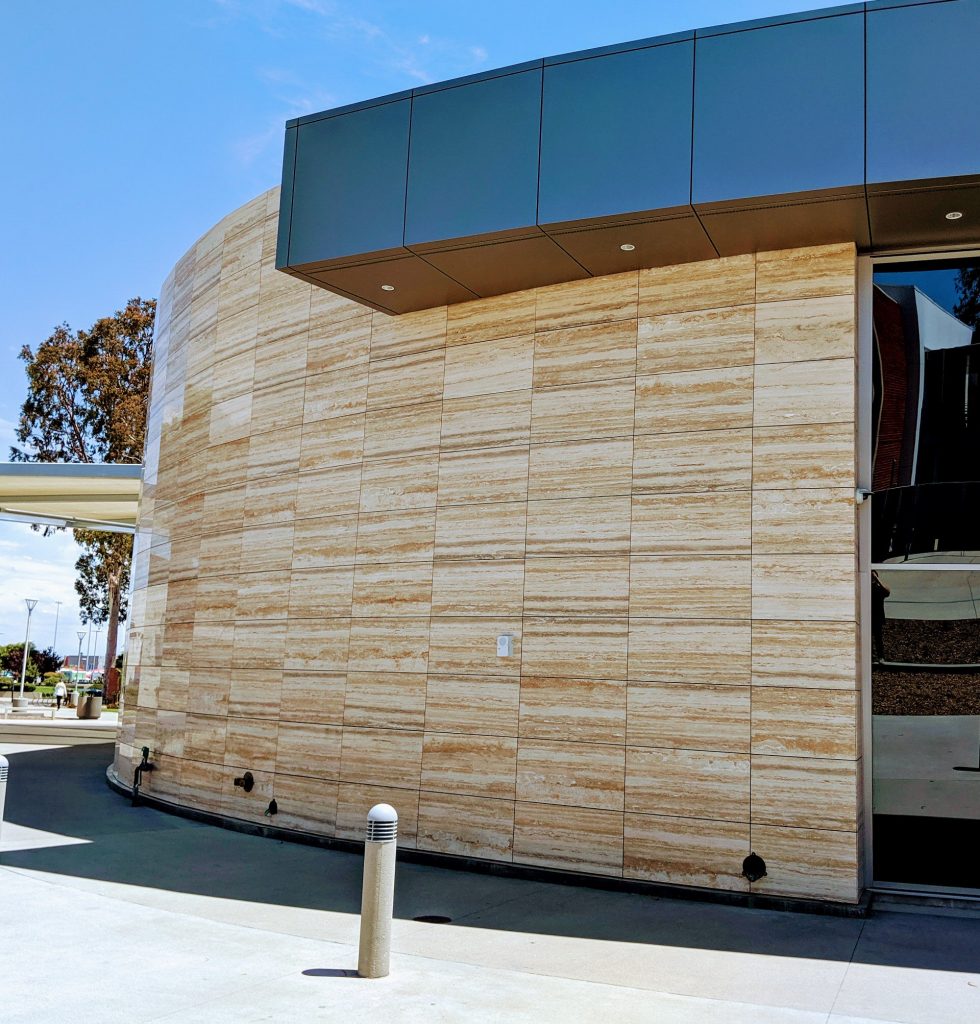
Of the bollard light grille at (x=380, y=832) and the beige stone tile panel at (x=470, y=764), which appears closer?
the bollard light grille at (x=380, y=832)

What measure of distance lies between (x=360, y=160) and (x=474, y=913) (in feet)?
24.5

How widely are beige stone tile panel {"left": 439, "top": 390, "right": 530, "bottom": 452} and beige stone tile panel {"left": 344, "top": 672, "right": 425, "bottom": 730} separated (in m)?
2.61

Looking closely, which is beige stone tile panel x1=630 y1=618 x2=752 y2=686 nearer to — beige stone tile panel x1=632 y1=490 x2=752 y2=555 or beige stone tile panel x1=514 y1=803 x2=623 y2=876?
beige stone tile panel x1=632 y1=490 x2=752 y2=555

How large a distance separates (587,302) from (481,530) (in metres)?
2.66

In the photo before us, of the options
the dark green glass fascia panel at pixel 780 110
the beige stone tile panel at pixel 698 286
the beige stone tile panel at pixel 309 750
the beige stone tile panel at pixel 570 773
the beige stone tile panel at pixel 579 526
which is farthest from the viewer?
the beige stone tile panel at pixel 309 750

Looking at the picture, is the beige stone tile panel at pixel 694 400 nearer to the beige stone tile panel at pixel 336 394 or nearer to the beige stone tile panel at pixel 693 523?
the beige stone tile panel at pixel 693 523

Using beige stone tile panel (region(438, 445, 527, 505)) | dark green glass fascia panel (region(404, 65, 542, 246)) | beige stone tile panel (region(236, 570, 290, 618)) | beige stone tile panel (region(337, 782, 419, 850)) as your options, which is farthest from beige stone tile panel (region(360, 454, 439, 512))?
beige stone tile panel (region(337, 782, 419, 850))

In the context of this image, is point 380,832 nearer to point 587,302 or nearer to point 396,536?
point 396,536

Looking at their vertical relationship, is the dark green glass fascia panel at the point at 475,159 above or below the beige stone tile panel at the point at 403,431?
above

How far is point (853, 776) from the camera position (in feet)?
28.2

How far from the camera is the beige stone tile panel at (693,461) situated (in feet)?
31.3

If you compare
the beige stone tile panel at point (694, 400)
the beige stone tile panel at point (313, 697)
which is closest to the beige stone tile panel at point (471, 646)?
the beige stone tile panel at point (313, 697)

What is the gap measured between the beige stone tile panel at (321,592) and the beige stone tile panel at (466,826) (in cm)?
251

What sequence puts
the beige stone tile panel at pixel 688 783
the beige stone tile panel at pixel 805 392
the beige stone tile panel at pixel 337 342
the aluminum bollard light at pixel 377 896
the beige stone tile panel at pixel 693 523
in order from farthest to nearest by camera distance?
the beige stone tile panel at pixel 337 342 < the beige stone tile panel at pixel 693 523 < the beige stone tile panel at pixel 805 392 < the beige stone tile panel at pixel 688 783 < the aluminum bollard light at pixel 377 896
